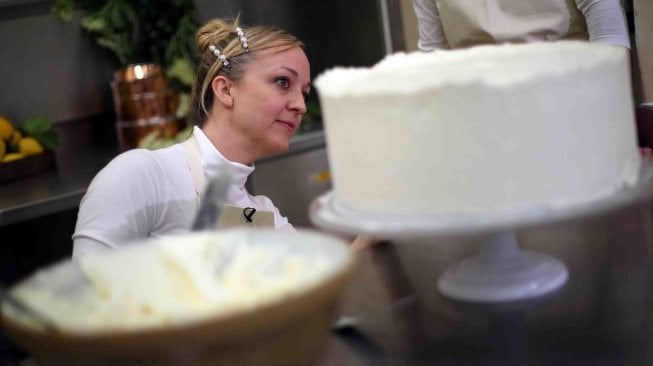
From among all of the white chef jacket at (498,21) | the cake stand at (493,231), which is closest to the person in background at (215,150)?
the cake stand at (493,231)

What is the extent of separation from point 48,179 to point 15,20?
68 centimetres

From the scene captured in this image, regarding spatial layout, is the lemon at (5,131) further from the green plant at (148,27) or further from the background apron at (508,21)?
the background apron at (508,21)

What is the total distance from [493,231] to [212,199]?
11.4 inches

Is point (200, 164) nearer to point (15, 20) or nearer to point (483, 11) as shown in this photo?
point (483, 11)

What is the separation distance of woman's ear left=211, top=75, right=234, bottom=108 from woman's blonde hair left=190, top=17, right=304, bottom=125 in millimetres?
10

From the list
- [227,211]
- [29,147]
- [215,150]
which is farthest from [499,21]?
[29,147]

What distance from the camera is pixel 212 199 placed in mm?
850

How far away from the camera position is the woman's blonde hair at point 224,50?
5.72 feet

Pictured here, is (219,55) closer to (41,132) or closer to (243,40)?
(243,40)

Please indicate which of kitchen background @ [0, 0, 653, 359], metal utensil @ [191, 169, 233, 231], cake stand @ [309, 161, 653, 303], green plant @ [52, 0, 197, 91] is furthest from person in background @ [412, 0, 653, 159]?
metal utensil @ [191, 169, 233, 231]

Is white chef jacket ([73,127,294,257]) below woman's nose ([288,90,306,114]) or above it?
below

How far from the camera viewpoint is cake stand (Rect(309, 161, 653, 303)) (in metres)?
0.91

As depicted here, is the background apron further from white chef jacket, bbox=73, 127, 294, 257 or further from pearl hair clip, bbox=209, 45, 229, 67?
white chef jacket, bbox=73, 127, 294, 257

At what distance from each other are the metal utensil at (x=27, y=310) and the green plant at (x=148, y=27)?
2.16 metres
